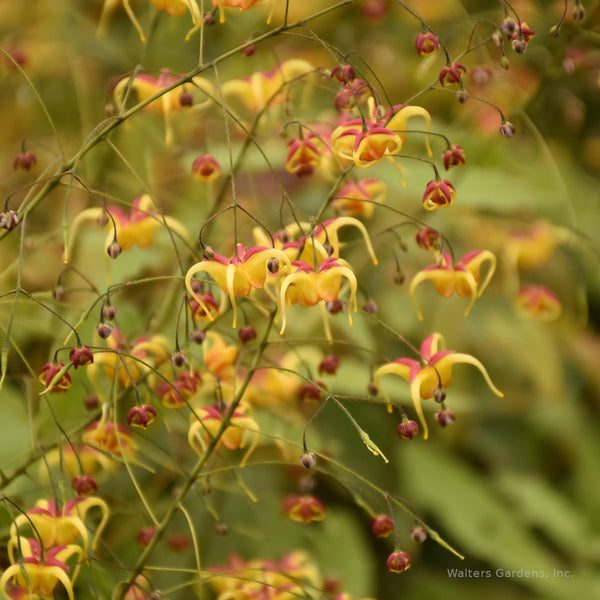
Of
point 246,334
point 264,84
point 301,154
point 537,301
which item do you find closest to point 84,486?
point 246,334

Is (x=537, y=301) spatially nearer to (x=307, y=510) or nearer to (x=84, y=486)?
(x=307, y=510)

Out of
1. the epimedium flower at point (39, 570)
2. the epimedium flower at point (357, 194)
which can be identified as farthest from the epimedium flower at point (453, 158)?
the epimedium flower at point (39, 570)

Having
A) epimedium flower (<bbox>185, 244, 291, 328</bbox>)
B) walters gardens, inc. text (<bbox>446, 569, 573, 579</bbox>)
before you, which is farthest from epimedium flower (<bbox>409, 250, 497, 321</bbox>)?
walters gardens, inc. text (<bbox>446, 569, 573, 579</bbox>)

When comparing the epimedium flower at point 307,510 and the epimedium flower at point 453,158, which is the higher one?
the epimedium flower at point 453,158

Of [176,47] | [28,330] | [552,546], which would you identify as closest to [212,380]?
[28,330]

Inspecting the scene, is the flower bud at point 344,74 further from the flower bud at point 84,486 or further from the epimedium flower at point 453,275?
the flower bud at point 84,486

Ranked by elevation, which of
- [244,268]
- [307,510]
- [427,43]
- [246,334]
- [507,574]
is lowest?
[507,574]

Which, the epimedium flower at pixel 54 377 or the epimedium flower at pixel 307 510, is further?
the epimedium flower at pixel 307 510

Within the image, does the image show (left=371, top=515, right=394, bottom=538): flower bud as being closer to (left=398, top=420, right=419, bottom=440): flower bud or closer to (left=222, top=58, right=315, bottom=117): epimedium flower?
(left=398, top=420, right=419, bottom=440): flower bud

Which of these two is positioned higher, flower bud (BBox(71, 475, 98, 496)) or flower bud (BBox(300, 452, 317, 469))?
flower bud (BBox(300, 452, 317, 469))

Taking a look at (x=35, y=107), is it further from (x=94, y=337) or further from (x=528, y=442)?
(x=528, y=442)

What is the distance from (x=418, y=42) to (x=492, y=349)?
37.8 inches

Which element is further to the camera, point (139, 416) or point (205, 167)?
point (205, 167)

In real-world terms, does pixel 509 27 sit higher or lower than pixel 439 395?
higher
